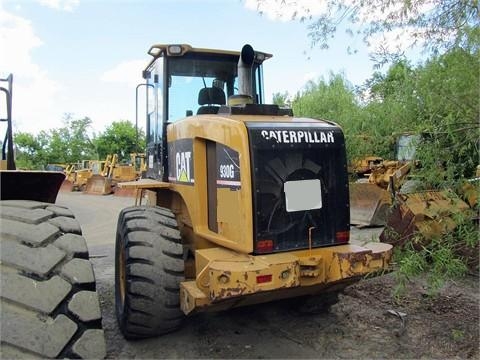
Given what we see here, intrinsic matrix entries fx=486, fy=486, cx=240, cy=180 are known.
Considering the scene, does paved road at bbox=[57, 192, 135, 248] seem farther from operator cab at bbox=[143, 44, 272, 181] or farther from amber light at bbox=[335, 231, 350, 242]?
amber light at bbox=[335, 231, 350, 242]

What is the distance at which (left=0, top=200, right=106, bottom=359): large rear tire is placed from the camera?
6.71 ft

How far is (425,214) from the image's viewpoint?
4754 millimetres

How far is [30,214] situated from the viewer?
253cm

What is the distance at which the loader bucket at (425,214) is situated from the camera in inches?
154

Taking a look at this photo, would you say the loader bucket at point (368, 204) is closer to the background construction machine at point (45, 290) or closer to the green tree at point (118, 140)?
the background construction machine at point (45, 290)

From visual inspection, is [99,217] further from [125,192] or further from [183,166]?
[183,166]

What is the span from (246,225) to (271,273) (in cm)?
44

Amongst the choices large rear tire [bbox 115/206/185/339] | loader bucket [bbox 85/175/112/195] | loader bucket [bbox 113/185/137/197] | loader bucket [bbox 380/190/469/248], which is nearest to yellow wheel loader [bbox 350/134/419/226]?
loader bucket [bbox 380/190/469/248]

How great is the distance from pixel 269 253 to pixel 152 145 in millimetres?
2511

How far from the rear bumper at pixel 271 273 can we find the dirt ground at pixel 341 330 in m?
0.51

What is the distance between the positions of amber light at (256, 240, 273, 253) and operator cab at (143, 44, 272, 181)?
5.34 ft

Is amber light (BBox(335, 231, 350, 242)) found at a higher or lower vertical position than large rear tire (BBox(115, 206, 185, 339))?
higher

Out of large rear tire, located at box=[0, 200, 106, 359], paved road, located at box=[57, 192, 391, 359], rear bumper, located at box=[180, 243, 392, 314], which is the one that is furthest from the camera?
paved road, located at box=[57, 192, 391, 359]

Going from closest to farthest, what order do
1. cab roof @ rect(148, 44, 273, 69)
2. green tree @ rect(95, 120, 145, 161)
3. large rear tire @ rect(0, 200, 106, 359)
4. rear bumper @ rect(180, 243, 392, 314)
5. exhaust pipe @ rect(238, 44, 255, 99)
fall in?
large rear tire @ rect(0, 200, 106, 359), rear bumper @ rect(180, 243, 392, 314), exhaust pipe @ rect(238, 44, 255, 99), cab roof @ rect(148, 44, 273, 69), green tree @ rect(95, 120, 145, 161)
